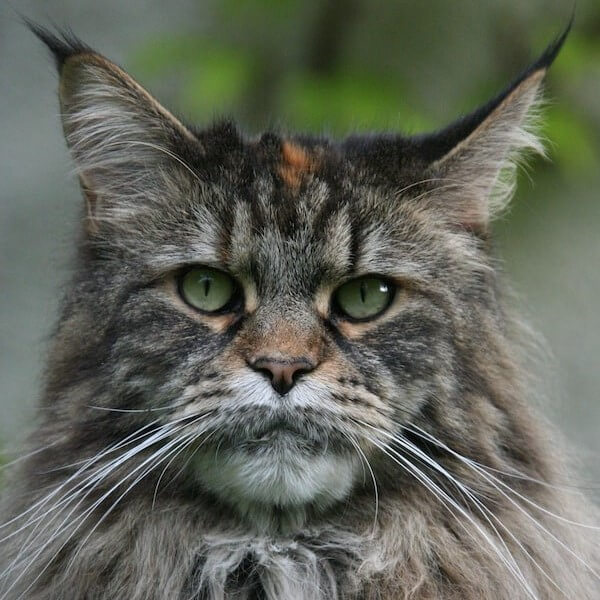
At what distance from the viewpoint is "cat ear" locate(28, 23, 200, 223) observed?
2486mm

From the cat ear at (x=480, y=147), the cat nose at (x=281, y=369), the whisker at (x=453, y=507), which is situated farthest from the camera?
the cat ear at (x=480, y=147)

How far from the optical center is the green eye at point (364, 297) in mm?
2434

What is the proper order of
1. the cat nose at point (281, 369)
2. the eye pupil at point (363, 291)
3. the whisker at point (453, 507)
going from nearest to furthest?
the cat nose at point (281, 369), the whisker at point (453, 507), the eye pupil at point (363, 291)

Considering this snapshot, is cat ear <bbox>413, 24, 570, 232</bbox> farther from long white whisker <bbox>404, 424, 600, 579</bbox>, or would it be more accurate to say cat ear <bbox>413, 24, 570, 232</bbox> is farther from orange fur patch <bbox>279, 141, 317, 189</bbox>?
long white whisker <bbox>404, 424, 600, 579</bbox>

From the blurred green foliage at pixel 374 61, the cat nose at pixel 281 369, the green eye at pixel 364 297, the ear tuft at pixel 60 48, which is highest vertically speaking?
the blurred green foliage at pixel 374 61

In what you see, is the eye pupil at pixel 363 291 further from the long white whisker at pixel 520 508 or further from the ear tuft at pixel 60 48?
the ear tuft at pixel 60 48

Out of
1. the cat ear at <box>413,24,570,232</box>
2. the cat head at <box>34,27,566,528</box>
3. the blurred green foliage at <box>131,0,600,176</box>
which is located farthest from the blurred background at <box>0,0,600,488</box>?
the cat head at <box>34,27,566,528</box>

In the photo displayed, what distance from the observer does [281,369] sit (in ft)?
7.18

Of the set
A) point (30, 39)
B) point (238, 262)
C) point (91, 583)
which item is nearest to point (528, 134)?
point (238, 262)

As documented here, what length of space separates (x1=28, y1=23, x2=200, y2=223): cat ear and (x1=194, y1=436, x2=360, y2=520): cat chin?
0.76 meters

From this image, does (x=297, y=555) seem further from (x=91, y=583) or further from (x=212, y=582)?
(x=91, y=583)

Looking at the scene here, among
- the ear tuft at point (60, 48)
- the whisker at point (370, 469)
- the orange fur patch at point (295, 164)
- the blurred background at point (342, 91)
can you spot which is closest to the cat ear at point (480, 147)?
the orange fur patch at point (295, 164)

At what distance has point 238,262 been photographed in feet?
7.89

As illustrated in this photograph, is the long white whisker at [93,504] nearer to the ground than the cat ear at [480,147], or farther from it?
nearer to the ground
